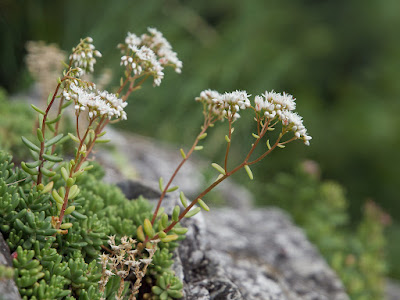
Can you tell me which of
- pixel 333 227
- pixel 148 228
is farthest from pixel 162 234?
pixel 333 227

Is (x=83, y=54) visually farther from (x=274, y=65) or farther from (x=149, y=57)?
(x=274, y=65)

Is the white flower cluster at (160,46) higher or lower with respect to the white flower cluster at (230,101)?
higher

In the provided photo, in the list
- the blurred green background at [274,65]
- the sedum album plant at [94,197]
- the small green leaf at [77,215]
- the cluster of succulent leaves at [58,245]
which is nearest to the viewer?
the cluster of succulent leaves at [58,245]

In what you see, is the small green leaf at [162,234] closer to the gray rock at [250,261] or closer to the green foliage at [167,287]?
the green foliage at [167,287]

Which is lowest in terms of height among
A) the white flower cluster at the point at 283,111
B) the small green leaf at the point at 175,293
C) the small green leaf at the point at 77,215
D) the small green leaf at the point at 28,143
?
the small green leaf at the point at 175,293

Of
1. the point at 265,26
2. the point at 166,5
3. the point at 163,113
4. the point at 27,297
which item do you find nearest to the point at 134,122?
the point at 163,113

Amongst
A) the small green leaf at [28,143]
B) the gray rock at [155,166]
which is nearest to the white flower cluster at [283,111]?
the small green leaf at [28,143]

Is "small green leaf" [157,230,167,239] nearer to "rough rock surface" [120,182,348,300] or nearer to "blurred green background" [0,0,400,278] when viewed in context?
"rough rock surface" [120,182,348,300]
